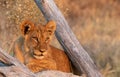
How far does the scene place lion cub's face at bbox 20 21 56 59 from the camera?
6.59 meters

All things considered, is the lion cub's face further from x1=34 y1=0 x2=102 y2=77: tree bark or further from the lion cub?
x1=34 y1=0 x2=102 y2=77: tree bark

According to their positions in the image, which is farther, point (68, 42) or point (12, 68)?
point (68, 42)

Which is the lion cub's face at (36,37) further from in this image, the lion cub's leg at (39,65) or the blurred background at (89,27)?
the blurred background at (89,27)

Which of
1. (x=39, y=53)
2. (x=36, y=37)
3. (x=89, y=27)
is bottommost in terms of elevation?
(x=89, y=27)

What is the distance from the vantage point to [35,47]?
6.60 meters

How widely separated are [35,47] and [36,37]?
0.10 metres

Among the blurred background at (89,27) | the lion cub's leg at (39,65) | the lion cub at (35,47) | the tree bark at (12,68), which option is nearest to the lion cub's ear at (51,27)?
the lion cub at (35,47)

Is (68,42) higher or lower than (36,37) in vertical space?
lower

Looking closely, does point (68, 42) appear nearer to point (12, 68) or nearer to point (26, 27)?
point (26, 27)

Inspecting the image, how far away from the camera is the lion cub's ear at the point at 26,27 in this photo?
6652 millimetres

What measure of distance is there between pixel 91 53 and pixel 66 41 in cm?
245

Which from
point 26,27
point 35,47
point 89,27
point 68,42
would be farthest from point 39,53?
point 89,27

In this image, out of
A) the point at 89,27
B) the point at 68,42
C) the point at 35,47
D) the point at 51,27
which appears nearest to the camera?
the point at 35,47

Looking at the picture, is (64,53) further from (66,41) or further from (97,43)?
(97,43)
